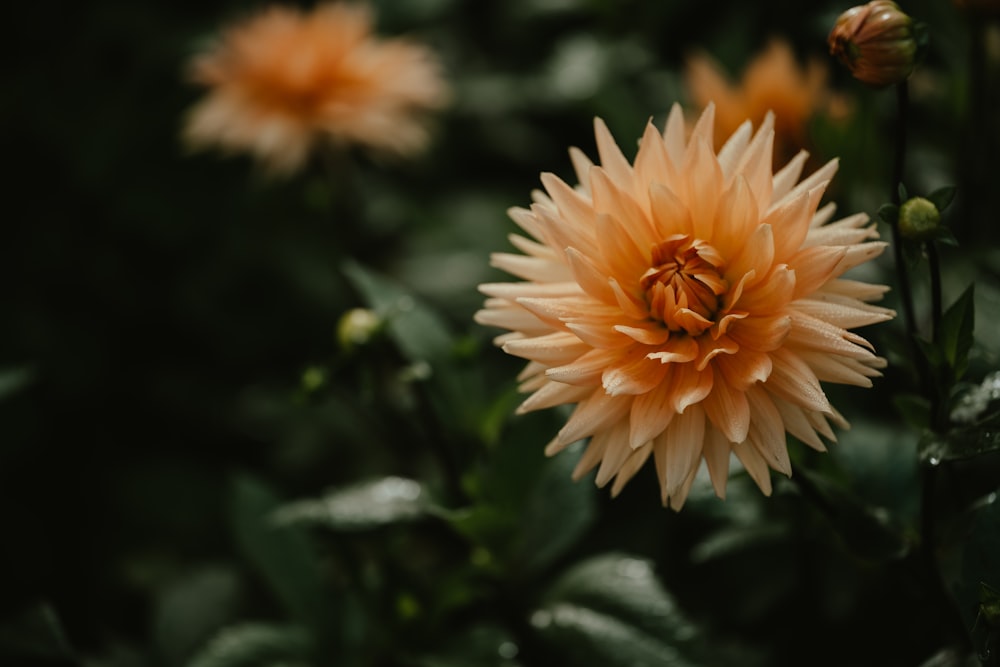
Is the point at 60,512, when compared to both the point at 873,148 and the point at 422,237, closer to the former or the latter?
the point at 422,237

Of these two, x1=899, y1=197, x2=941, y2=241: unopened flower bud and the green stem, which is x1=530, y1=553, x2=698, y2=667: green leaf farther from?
x1=899, y1=197, x2=941, y2=241: unopened flower bud

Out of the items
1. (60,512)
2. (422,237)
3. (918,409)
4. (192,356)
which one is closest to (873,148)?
(918,409)

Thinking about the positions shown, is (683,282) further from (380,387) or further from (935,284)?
(380,387)

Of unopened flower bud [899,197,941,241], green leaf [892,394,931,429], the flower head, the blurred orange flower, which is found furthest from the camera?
the flower head

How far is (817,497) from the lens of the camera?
94cm

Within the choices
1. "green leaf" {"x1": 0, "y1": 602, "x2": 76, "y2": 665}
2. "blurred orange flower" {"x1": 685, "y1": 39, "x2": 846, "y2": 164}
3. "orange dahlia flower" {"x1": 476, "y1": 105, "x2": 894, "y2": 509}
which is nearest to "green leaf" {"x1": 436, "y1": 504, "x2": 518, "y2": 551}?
"orange dahlia flower" {"x1": 476, "y1": 105, "x2": 894, "y2": 509}

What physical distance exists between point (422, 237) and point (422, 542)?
2.63ft

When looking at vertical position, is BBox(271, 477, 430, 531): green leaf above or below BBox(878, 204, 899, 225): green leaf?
above

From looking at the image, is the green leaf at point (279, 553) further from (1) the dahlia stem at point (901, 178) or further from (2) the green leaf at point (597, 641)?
(1) the dahlia stem at point (901, 178)

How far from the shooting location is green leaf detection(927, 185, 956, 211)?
84cm

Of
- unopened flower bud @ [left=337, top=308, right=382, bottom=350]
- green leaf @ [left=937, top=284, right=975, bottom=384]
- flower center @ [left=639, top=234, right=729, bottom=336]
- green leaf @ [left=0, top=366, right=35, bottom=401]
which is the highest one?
green leaf @ [left=0, top=366, right=35, bottom=401]

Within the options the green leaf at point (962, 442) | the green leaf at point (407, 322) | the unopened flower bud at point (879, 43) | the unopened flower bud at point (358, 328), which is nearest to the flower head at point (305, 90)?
the green leaf at point (407, 322)

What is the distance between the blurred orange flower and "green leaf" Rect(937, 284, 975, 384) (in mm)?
788

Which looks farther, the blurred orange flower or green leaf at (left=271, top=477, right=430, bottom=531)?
the blurred orange flower
